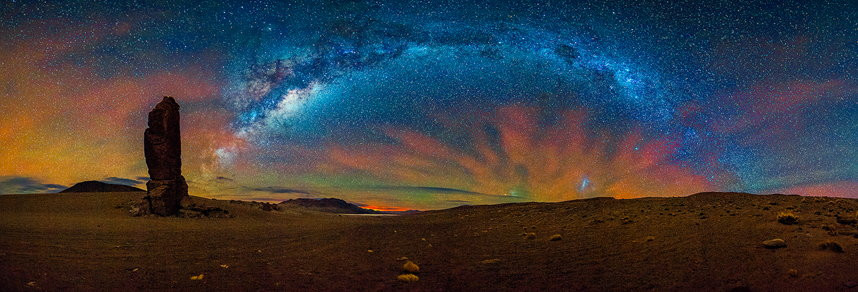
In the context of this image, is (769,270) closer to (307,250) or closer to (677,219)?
(677,219)

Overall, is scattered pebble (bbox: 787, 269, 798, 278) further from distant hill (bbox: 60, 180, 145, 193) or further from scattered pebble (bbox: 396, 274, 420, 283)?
distant hill (bbox: 60, 180, 145, 193)

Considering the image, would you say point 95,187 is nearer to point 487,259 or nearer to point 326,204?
point 326,204

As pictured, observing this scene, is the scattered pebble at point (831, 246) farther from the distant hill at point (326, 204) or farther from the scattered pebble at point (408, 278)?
the distant hill at point (326, 204)

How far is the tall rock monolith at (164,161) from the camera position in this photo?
92.6 ft

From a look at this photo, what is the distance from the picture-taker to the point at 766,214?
13969 mm

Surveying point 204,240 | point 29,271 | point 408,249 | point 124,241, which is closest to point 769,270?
point 408,249

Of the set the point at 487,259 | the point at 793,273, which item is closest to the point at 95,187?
the point at 487,259

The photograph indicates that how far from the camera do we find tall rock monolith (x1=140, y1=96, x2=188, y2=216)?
2822cm

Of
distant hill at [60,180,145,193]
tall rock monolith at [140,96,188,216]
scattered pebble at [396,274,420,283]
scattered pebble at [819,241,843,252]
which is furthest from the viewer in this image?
distant hill at [60,180,145,193]

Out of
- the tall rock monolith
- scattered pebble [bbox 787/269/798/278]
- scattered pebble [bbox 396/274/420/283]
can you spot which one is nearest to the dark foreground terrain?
scattered pebble [bbox 787/269/798/278]

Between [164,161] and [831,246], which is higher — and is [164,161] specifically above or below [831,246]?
above

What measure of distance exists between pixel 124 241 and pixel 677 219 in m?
22.2

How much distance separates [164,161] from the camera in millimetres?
29969

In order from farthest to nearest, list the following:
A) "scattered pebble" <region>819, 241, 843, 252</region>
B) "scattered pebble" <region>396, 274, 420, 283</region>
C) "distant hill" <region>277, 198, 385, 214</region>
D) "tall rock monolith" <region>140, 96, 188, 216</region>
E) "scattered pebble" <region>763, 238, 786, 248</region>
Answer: "distant hill" <region>277, 198, 385, 214</region>, "tall rock monolith" <region>140, 96, 188, 216</region>, "scattered pebble" <region>763, 238, 786, 248</region>, "scattered pebble" <region>396, 274, 420, 283</region>, "scattered pebble" <region>819, 241, 843, 252</region>
